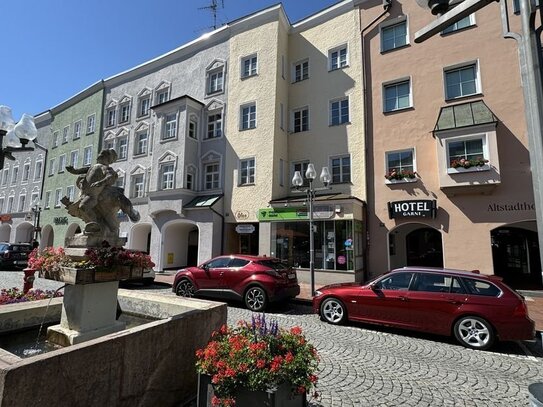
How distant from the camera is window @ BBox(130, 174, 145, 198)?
23.2 meters

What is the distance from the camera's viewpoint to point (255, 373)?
2938mm

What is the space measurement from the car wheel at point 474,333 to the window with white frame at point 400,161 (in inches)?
366

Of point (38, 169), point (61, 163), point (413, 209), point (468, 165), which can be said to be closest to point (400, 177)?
point (413, 209)

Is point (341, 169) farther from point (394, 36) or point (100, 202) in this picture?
point (100, 202)

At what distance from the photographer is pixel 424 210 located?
1420cm

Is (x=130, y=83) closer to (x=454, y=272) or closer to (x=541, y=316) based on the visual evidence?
(x=454, y=272)

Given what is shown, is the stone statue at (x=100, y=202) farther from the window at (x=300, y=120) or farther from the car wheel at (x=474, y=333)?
the window at (x=300, y=120)

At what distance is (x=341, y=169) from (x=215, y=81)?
10.9 m

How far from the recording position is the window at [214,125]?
20734mm

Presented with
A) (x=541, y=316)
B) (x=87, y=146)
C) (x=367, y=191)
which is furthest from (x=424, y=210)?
(x=87, y=146)

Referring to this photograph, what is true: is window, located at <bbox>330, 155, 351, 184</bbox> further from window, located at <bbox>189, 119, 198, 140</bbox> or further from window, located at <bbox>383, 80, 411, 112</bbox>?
window, located at <bbox>189, 119, 198, 140</bbox>

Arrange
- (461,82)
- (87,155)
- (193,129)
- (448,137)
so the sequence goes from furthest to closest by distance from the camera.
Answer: (87,155) < (193,129) < (461,82) < (448,137)

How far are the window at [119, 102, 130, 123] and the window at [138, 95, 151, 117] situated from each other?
137 centimetres

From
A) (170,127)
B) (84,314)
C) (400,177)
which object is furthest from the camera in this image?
(170,127)
